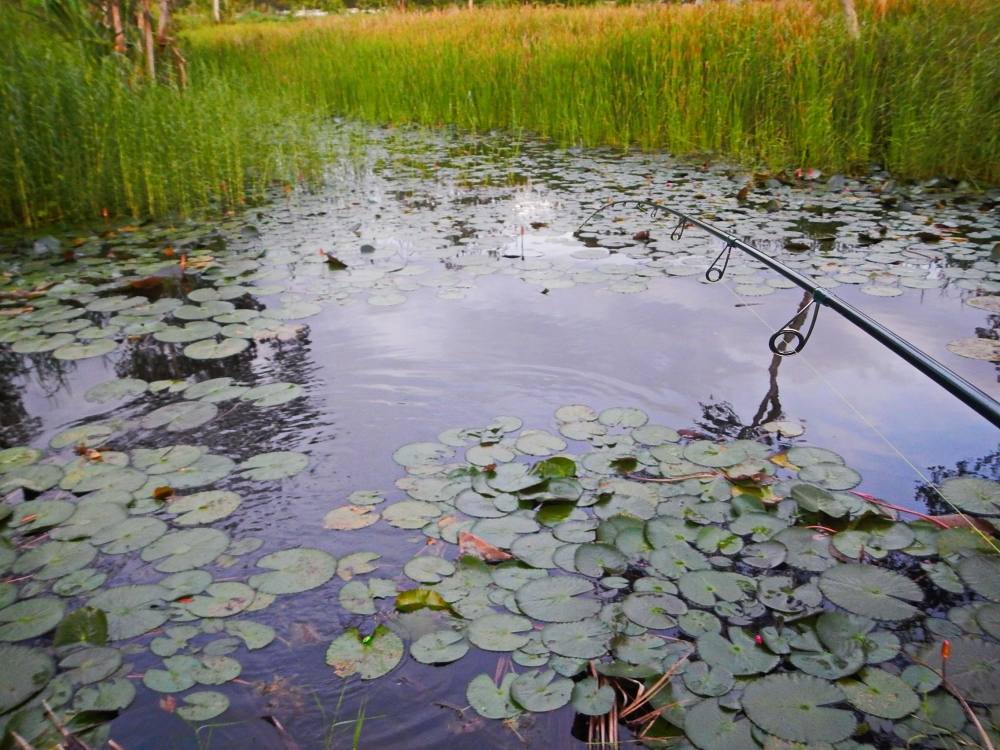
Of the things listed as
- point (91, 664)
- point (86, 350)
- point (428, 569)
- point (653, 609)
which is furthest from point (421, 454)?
point (86, 350)

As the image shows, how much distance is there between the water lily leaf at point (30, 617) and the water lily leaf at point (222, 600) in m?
0.27

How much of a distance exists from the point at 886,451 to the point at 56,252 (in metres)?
4.29

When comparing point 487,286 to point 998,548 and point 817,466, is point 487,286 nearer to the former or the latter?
point 817,466

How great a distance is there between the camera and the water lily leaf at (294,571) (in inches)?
66.6

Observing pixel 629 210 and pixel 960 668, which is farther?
pixel 629 210

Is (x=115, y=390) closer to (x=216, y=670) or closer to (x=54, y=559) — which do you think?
(x=54, y=559)

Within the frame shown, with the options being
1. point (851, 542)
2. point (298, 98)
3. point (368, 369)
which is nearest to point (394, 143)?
point (298, 98)

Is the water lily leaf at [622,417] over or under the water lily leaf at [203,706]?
over

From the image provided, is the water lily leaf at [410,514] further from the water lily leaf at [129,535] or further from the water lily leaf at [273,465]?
the water lily leaf at [129,535]

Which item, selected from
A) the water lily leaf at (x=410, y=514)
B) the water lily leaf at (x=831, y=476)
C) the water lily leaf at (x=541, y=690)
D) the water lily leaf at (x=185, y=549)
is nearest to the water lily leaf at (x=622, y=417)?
the water lily leaf at (x=831, y=476)

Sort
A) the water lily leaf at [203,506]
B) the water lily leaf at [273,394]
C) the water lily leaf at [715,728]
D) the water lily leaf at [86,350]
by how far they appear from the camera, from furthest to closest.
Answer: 1. the water lily leaf at [86,350]
2. the water lily leaf at [273,394]
3. the water lily leaf at [203,506]
4. the water lily leaf at [715,728]

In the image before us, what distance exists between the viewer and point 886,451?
2.25 metres

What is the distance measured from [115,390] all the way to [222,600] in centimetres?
138

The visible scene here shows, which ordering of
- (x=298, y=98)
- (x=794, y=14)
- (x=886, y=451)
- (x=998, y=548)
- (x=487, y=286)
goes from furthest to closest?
(x=298, y=98), (x=794, y=14), (x=487, y=286), (x=886, y=451), (x=998, y=548)
